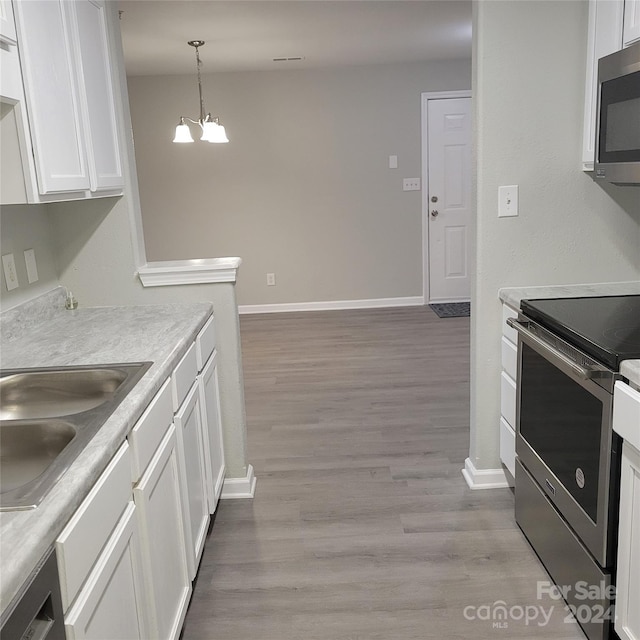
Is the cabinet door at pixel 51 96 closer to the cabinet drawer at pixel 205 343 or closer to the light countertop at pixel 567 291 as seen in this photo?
the cabinet drawer at pixel 205 343

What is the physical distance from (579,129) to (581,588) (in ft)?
5.56

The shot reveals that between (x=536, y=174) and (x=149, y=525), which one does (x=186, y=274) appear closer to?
(x=149, y=525)

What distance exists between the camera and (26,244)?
2.41 meters

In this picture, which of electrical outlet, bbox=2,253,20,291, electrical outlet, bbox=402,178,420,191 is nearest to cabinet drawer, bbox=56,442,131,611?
electrical outlet, bbox=2,253,20,291

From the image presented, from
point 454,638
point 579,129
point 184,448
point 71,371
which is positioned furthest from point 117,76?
point 454,638

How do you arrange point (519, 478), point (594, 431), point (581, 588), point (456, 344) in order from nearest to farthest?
point (594, 431) → point (581, 588) → point (519, 478) → point (456, 344)

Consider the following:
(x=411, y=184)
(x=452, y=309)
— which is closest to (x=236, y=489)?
(x=452, y=309)

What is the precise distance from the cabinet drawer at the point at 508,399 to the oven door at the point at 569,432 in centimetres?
13

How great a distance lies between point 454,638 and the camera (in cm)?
194

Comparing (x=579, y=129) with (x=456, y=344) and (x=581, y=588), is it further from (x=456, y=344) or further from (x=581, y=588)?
(x=456, y=344)

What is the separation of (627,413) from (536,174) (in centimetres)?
131

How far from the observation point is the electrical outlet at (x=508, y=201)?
2.59 meters

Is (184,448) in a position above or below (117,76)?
below

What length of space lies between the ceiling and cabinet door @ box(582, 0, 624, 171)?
1743 millimetres
